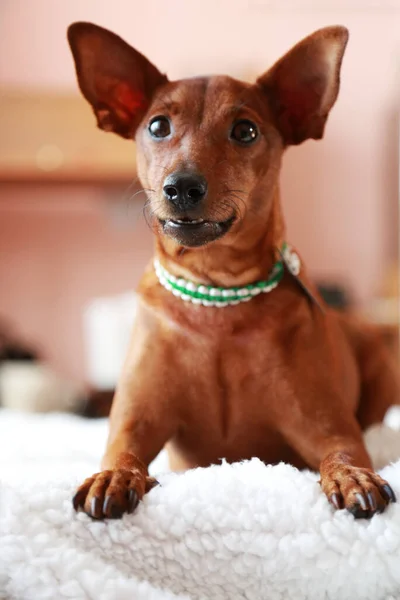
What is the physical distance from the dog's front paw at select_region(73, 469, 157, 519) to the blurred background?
8.80ft

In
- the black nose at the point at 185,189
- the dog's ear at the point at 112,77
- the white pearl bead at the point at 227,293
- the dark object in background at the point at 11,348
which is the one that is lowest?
the dark object in background at the point at 11,348

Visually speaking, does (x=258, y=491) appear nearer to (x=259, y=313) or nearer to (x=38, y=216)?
(x=259, y=313)

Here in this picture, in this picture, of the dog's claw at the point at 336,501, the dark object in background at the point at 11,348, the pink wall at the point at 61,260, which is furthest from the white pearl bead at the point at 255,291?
the pink wall at the point at 61,260

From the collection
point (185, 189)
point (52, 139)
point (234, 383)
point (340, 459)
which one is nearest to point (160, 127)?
point (185, 189)

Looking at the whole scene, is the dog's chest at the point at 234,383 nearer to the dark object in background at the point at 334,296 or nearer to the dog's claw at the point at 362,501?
the dog's claw at the point at 362,501

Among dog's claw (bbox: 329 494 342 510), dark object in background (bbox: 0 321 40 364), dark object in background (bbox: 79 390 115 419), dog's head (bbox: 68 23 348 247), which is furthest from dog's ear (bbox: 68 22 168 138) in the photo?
dark object in background (bbox: 0 321 40 364)

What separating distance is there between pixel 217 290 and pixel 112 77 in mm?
376

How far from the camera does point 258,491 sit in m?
0.82

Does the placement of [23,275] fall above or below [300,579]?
below

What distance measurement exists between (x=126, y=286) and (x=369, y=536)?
3.33 meters

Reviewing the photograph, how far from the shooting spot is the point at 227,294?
1.07m

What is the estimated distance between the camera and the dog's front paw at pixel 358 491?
783 millimetres

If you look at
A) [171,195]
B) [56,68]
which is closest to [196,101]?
[171,195]

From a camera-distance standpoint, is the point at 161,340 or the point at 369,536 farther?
the point at 161,340
